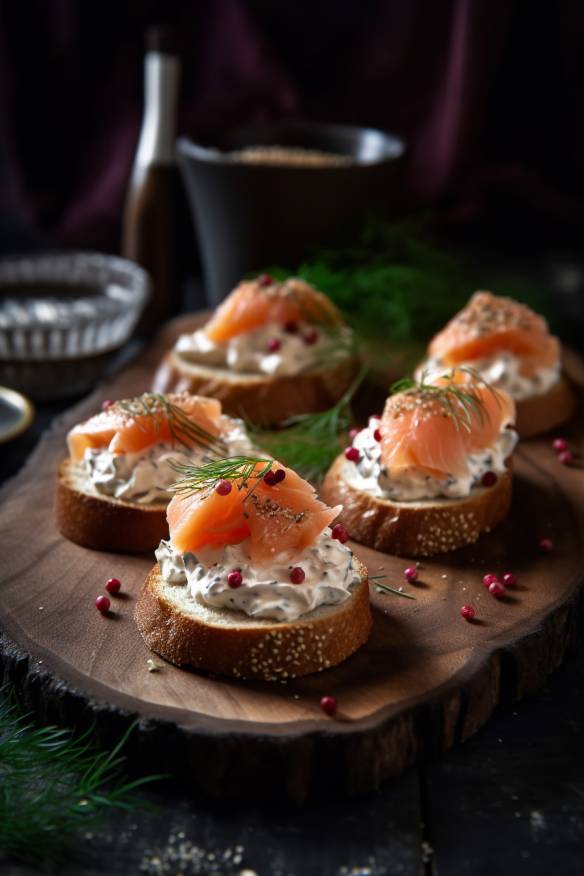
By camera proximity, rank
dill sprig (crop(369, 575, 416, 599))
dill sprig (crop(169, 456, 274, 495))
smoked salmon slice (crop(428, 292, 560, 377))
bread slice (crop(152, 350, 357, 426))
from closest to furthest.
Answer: dill sprig (crop(169, 456, 274, 495)) → dill sprig (crop(369, 575, 416, 599)) → smoked salmon slice (crop(428, 292, 560, 377)) → bread slice (crop(152, 350, 357, 426))

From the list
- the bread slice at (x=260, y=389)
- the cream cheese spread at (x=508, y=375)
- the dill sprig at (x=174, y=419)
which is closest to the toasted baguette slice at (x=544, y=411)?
the cream cheese spread at (x=508, y=375)

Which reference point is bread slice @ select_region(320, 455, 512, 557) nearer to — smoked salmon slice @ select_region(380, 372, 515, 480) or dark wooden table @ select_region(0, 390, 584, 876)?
smoked salmon slice @ select_region(380, 372, 515, 480)

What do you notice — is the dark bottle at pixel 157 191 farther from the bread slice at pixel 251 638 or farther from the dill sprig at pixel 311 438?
the bread slice at pixel 251 638

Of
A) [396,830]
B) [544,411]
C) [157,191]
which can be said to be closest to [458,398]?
[544,411]

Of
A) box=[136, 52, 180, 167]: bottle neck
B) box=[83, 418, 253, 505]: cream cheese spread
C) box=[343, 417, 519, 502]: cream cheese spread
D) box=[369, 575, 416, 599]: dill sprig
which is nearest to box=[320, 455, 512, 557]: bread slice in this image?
box=[343, 417, 519, 502]: cream cheese spread

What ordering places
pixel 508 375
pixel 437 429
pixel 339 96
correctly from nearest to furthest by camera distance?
pixel 437 429, pixel 508 375, pixel 339 96

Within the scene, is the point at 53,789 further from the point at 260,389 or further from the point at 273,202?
the point at 273,202

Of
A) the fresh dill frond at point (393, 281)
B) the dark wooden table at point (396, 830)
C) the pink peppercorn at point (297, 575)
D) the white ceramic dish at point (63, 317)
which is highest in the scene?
the pink peppercorn at point (297, 575)
